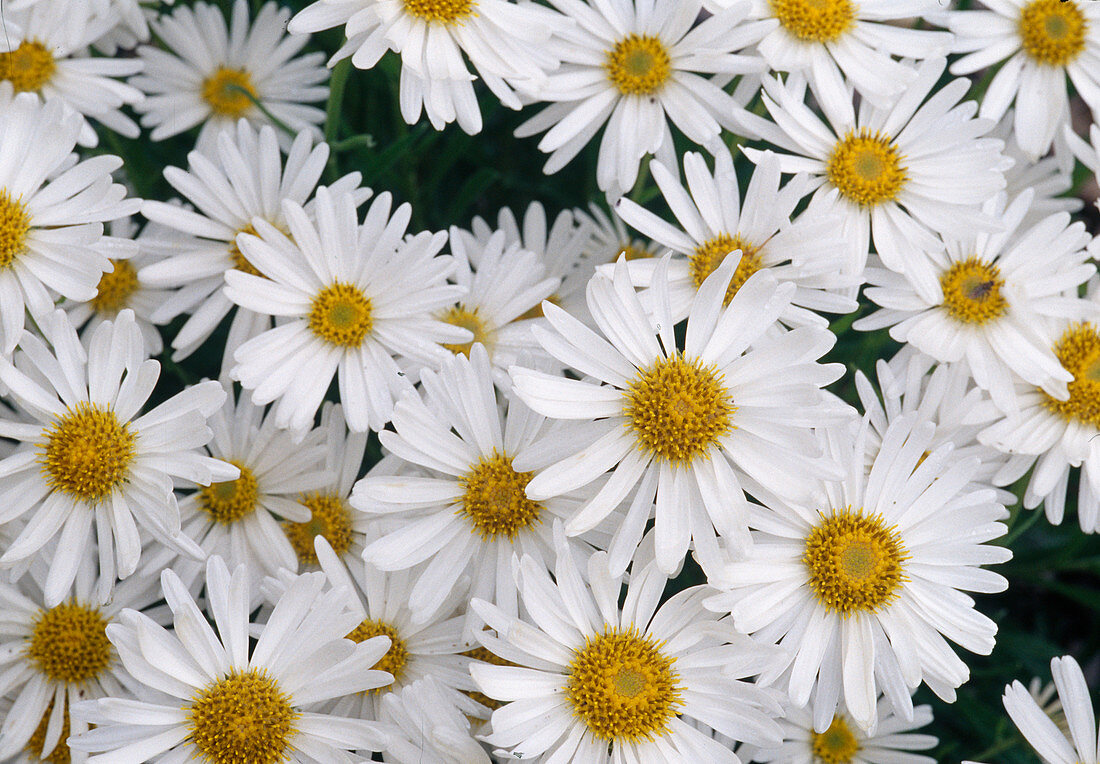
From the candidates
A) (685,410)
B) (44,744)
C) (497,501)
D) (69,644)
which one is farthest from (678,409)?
(44,744)

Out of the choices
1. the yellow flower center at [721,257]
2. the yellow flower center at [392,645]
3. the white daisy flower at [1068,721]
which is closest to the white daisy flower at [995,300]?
the yellow flower center at [721,257]

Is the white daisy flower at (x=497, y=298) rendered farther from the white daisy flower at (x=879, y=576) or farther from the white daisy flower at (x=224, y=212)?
the white daisy flower at (x=879, y=576)

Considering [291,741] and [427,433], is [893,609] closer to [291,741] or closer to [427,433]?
[427,433]

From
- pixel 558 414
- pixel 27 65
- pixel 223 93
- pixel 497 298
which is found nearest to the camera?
pixel 558 414

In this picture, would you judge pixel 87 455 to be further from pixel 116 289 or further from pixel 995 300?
pixel 995 300

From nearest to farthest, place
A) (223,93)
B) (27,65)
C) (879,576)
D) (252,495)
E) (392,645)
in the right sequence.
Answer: (879,576)
(392,645)
(252,495)
(27,65)
(223,93)

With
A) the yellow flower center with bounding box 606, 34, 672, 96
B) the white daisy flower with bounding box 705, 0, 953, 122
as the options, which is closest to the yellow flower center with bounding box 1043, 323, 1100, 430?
the white daisy flower with bounding box 705, 0, 953, 122
